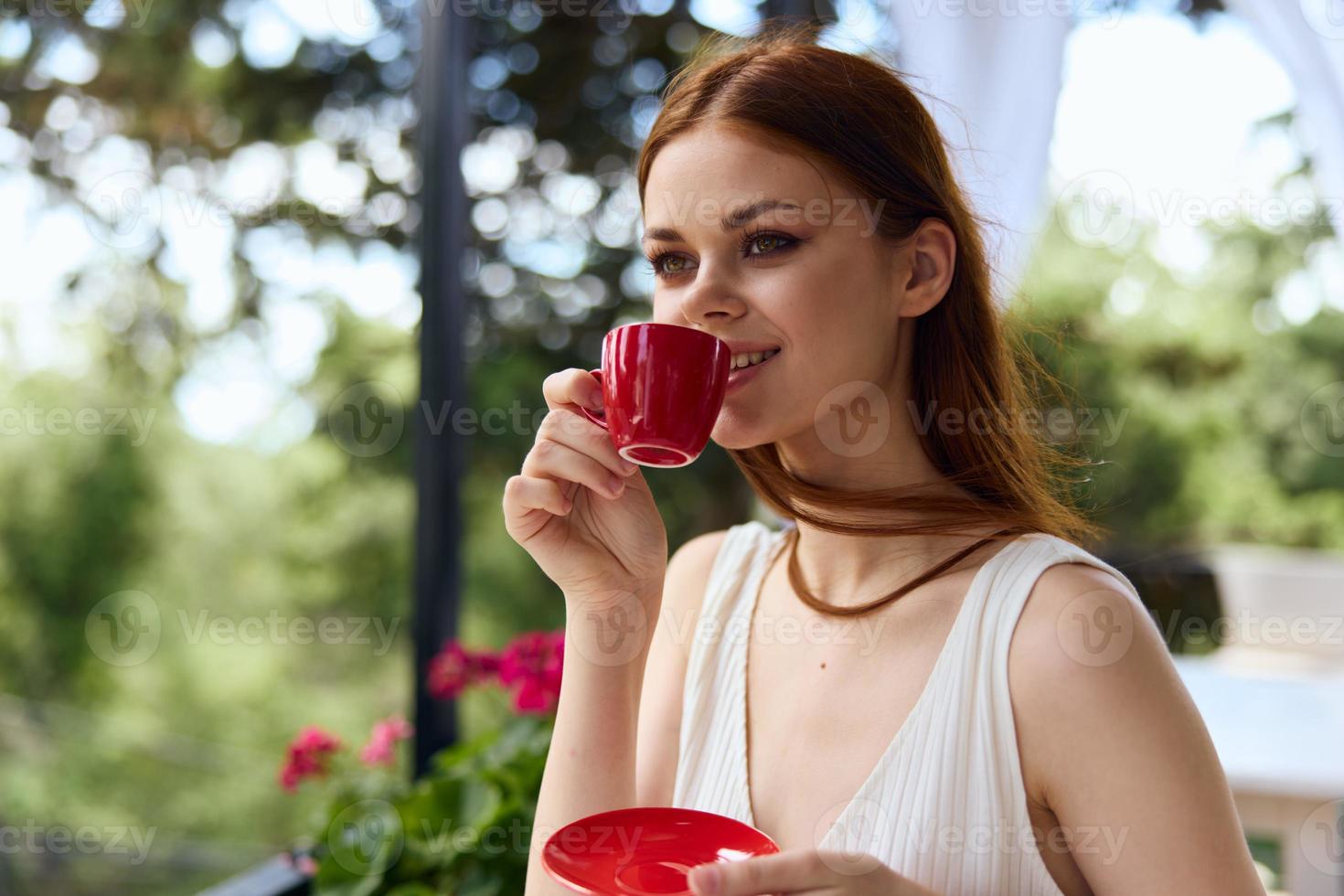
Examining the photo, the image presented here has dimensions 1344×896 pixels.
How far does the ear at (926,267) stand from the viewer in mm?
1121

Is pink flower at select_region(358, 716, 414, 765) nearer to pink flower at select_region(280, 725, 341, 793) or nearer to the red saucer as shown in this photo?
pink flower at select_region(280, 725, 341, 793)

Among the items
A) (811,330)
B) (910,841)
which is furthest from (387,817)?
(811,330)

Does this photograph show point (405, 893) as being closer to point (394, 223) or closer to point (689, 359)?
Result: point (689, 359)

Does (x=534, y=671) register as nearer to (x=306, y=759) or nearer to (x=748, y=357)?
(x=306, y=759)

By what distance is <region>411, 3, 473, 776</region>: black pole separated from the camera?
248 centimetres

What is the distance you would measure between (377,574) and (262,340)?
0.90 m

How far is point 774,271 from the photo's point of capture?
3.41ft

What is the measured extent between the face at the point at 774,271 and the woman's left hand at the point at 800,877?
455mm

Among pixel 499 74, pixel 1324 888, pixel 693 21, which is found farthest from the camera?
pixel 499 74

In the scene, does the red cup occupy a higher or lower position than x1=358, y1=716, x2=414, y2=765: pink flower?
higher

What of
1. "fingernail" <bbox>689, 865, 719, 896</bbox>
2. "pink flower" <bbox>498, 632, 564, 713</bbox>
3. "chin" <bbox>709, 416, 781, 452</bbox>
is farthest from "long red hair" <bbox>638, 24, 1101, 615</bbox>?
"pink flower" <bbox>498, 632, 564, 713</bbox>

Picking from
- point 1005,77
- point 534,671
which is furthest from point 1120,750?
point 1005,77

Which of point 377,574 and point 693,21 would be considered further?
point 377,574

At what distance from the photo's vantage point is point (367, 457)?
3500 millimetres
